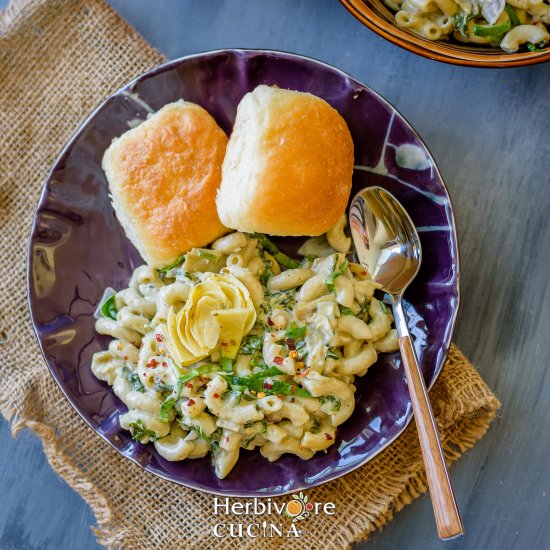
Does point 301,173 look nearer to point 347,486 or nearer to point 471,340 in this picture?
point 471,340

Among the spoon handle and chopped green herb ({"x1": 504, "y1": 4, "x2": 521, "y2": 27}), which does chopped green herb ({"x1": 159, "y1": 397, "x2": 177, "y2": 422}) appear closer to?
the spoon handle

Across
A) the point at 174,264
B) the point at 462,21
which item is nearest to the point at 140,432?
the point at 174,264

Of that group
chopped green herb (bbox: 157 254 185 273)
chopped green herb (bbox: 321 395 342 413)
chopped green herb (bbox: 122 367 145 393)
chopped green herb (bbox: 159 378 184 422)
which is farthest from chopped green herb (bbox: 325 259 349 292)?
chopped green herb (bbox: 122 367 145 393)

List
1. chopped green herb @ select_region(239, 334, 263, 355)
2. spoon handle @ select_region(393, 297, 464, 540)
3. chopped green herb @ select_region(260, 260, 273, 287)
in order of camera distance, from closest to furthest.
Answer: spoon handle @ select_region(393, 297, 464, 540) → chopped green herb @ select_region(239, 334, 263, 355) → chopped green herb @ select_region(260, 260, 273, 287)

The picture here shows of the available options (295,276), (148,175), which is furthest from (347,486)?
(148,175)

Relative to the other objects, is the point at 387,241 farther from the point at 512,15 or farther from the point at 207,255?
the point at 512,15
